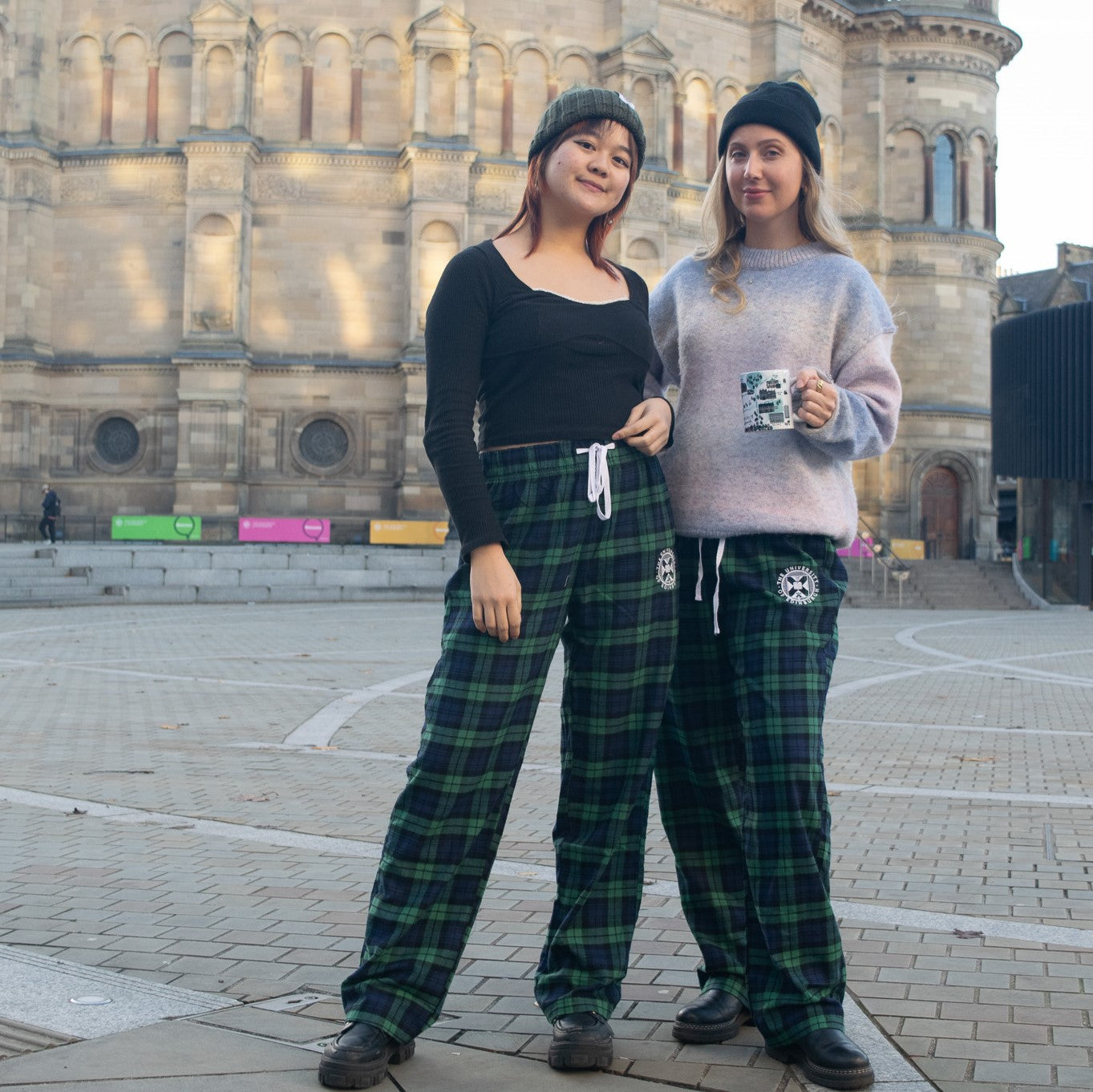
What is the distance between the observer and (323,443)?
4009cm

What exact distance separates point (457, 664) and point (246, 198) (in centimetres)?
3859

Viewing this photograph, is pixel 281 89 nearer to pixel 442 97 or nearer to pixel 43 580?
pixel 442 97

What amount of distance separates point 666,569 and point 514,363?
0.64m

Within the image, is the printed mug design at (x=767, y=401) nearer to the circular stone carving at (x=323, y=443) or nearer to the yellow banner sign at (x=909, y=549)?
the yellow banner sign at (x=909, y=549)

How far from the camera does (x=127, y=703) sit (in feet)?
36.3

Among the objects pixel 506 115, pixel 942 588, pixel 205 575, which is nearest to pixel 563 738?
pixel 205 575

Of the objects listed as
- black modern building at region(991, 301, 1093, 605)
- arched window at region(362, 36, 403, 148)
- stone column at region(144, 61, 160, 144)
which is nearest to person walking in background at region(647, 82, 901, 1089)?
black modern building at region(991, 301, 1093, 605)

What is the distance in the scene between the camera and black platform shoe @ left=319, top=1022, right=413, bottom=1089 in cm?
290

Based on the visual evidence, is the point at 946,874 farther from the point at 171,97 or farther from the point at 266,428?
the point at 171,97

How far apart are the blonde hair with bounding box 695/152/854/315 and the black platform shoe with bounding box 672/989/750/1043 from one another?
1767 mm

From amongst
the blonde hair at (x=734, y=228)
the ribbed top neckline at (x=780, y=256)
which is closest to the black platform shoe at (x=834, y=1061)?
the blonde hair at (x=734, y=228)

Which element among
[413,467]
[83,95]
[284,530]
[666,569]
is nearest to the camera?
[666,569]

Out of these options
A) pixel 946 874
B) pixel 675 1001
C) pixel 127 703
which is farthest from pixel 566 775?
pixel 127 703

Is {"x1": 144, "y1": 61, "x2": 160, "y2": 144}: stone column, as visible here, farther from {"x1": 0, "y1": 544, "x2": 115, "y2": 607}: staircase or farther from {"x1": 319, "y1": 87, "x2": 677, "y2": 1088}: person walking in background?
{"x1": 319, "y1": 87, "x2": 677, "y2": 1088}: person walking in background
